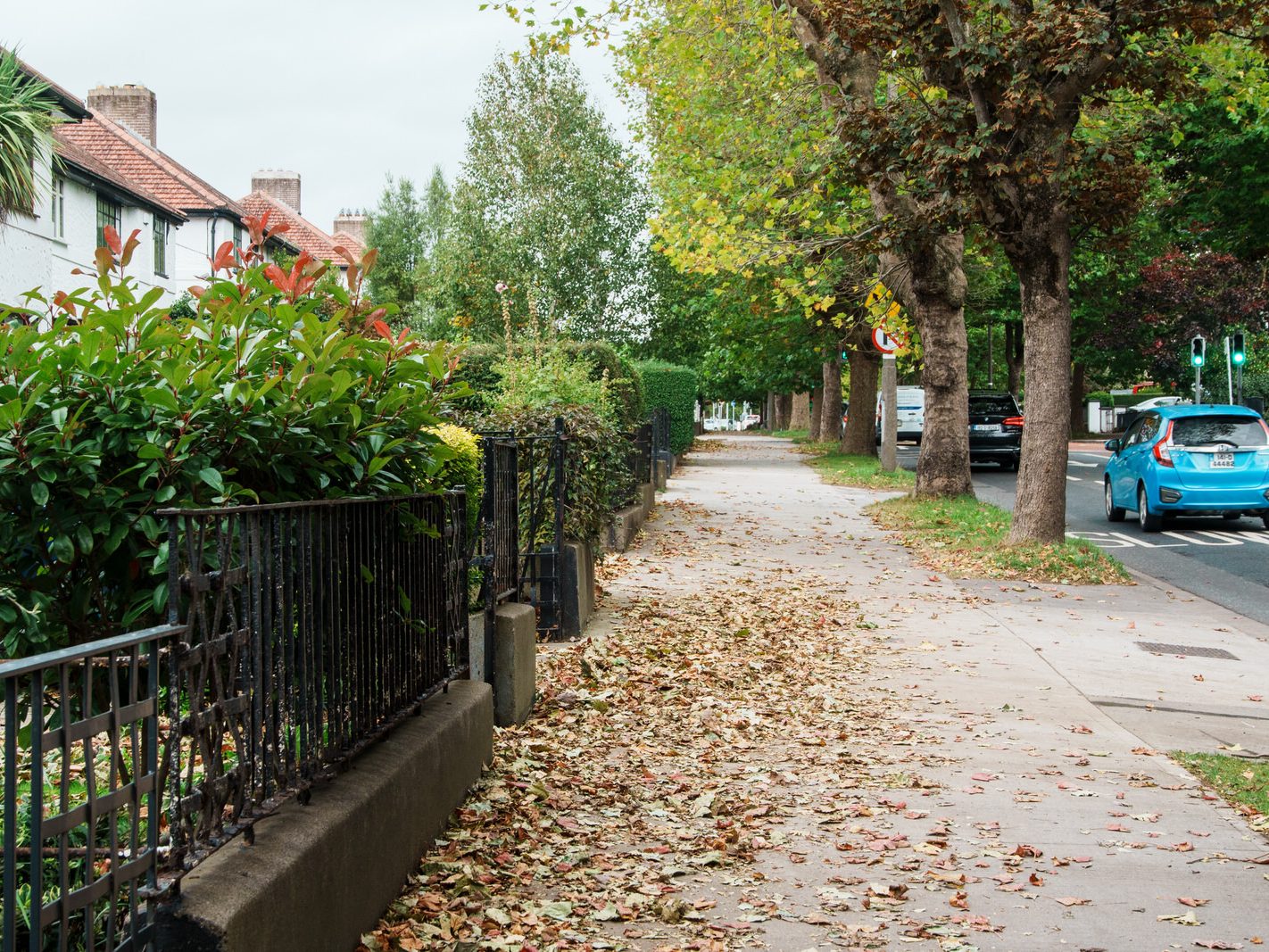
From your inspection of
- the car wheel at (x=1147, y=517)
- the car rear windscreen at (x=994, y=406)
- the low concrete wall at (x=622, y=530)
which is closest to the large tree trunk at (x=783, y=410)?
the car rear windscreen at (x=994, y=406)

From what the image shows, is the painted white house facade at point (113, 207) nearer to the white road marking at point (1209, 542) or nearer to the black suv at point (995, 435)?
the white road marking at point (1209, 542)

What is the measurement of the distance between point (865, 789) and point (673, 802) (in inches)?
37.6

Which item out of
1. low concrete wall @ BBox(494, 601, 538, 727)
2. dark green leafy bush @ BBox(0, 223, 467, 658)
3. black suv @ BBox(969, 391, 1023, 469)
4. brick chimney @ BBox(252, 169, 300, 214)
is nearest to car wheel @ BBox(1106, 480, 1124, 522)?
black suv @ BBox(969, 391, 1023, 469)

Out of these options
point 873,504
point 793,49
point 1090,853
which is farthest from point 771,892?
point 793,49

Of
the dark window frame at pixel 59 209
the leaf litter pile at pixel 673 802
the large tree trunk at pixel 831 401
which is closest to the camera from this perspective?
the leaf litter pile at pixel 673 802

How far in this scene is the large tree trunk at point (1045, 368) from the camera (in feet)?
45.7

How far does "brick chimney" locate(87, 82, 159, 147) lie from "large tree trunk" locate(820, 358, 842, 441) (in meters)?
24.5

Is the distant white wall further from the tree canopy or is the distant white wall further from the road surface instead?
the road surface

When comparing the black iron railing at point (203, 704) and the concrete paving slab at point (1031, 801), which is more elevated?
the black iron railing at point (203, 704)

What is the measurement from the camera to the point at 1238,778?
20.9 ft

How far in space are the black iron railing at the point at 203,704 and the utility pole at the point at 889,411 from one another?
2392 centimetres

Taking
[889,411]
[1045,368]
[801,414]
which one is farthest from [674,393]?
[801,414]

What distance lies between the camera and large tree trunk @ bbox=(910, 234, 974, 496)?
20.4m

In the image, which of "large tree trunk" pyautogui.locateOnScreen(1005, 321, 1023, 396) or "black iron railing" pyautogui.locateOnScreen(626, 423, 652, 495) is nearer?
"black iron railing" pyautogui.locateOnScreen(626, 423, 652, 495)
